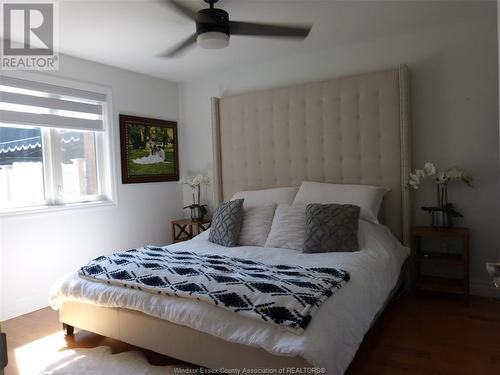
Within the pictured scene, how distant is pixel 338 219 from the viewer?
2.71 m

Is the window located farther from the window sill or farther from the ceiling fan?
the ceiling fan

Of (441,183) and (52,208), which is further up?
(441,183)

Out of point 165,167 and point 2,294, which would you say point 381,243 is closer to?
point 165,167

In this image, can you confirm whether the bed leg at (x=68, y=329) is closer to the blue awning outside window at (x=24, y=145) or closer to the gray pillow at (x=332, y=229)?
the blue awning outside window at (x=24, y=145)

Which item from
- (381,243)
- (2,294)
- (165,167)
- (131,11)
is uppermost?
(131,11)

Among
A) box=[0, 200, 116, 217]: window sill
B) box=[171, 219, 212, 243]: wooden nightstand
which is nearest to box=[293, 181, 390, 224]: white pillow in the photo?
box=[171, 219, 212, 243]: wooden nightstand

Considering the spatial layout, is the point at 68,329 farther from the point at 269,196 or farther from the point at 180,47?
the point at 180,47

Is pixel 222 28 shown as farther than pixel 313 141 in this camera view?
No

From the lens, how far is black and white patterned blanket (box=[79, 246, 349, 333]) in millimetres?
1688

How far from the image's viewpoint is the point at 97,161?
379cm

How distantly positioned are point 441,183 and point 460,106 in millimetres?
681

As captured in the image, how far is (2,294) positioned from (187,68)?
2.81 m

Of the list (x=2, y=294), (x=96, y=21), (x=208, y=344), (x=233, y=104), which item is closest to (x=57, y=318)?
(x=2, y=294)

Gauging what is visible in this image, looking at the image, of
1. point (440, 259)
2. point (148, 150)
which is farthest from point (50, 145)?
point (440, 259)
